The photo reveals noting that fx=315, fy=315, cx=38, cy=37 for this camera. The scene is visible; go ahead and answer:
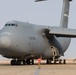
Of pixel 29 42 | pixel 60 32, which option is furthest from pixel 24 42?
pixel 60 32

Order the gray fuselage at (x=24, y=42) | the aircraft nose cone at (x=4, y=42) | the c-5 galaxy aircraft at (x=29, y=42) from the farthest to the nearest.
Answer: the c-5 galaxy aircraft at (x=29, y=42) → the gray fuselage at (x=24, y=42) → the aircraft nose cone at (x=4, y=42)

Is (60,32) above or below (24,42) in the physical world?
above

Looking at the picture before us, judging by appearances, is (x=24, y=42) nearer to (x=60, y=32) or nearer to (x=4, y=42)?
(x=4, y=42)

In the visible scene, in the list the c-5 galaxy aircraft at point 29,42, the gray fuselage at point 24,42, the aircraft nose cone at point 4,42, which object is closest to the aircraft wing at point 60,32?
the c-5 galaxy aircraft at point 29,42

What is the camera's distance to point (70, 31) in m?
40.5

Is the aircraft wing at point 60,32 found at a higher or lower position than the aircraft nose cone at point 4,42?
higher

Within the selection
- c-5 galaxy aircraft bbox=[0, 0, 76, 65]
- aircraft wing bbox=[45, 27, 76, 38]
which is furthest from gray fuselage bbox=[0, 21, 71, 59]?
aircraft wing bbox=[45, 27, 76, 38]

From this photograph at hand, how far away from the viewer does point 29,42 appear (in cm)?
3672

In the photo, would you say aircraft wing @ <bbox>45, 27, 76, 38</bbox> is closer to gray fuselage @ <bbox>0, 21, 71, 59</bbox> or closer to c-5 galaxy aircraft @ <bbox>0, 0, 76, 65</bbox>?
c-5 galaxy aircraft @ <bbox>0, 0, 76, 65</bbox>

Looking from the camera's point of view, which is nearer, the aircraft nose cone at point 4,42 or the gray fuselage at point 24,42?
the aircraft nose cone at point 4,42

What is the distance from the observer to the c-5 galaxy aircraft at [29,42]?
113 feet

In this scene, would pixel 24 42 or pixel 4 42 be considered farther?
pixel 24 42

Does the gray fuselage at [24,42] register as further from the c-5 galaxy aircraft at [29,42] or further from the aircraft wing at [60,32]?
the aircraft wing at [60,32]

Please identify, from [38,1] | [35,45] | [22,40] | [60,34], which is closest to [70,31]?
[60,34]
